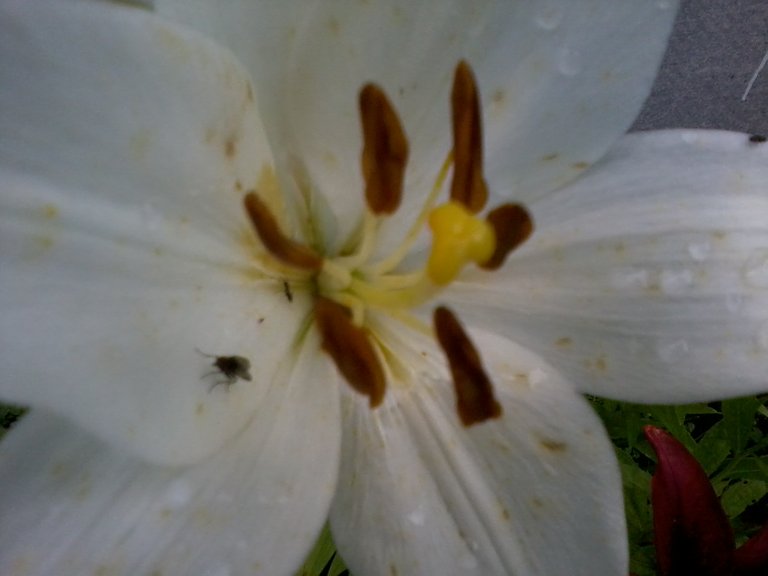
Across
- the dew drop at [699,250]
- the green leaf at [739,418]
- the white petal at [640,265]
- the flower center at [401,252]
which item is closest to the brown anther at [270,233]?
the flower center at [401,252]

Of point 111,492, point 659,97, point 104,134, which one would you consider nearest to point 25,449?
point 111,492

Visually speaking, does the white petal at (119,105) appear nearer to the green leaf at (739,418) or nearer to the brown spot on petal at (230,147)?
the brown spot on petal at (230,147)

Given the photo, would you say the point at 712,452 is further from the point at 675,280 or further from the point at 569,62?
the point at 569,62

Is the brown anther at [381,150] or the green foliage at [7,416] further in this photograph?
the green foliage at [7,416]

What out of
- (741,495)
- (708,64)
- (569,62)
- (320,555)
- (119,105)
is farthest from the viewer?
(708,64)

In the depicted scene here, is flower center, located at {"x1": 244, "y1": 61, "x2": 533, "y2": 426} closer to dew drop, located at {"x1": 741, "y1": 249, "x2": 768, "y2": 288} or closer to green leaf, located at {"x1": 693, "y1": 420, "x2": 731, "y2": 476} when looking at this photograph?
dew drop, located at {"x1": 741, "y1": 249, "x2": 768, "y2": 288}

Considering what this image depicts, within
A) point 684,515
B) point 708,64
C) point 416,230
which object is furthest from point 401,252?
point 708,64

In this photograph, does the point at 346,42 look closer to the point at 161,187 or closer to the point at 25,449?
the point at 161,187
